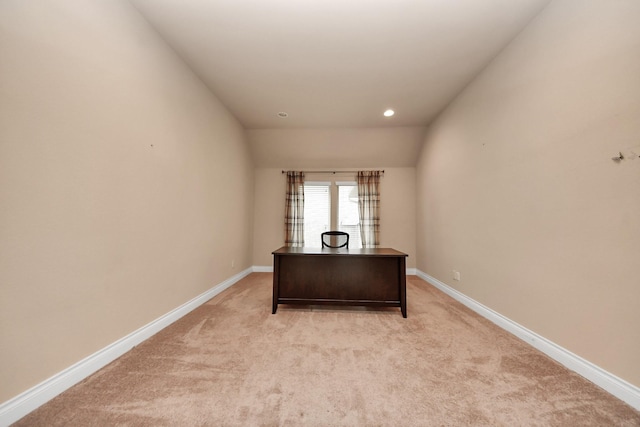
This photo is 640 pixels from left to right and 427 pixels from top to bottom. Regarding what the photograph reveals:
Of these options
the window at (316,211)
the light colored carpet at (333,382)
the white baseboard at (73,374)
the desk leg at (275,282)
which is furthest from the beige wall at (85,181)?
the window at (316,211)

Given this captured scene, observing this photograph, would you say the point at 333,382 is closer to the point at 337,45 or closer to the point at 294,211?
the point at 337,45

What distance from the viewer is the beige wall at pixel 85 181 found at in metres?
1.22

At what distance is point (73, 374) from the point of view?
1450 mm

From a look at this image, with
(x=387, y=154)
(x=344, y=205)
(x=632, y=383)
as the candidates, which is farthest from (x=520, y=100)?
(x=344, y=205)

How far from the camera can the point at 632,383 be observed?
133 cm

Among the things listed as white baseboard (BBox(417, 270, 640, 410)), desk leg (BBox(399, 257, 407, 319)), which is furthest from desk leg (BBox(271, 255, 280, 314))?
white baseboard (BBox(417, 270, 640, 410))

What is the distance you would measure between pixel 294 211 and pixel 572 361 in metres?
Result: 4.29

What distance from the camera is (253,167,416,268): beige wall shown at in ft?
16.4

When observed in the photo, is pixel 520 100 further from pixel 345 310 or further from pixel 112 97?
pixel 112 97

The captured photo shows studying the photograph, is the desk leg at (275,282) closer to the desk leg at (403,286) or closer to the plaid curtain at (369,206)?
the desk leg at (403,286)

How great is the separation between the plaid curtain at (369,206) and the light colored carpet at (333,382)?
2653mm

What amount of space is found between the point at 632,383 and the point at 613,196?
1.08m

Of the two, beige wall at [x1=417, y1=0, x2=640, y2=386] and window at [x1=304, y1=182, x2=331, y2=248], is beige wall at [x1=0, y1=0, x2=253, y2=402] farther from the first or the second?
beige wall at [x1=417, y1=0, x2=640, y2=386]

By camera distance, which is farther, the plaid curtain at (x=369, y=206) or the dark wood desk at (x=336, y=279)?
the plaid curtain at (x=369, y=206)
